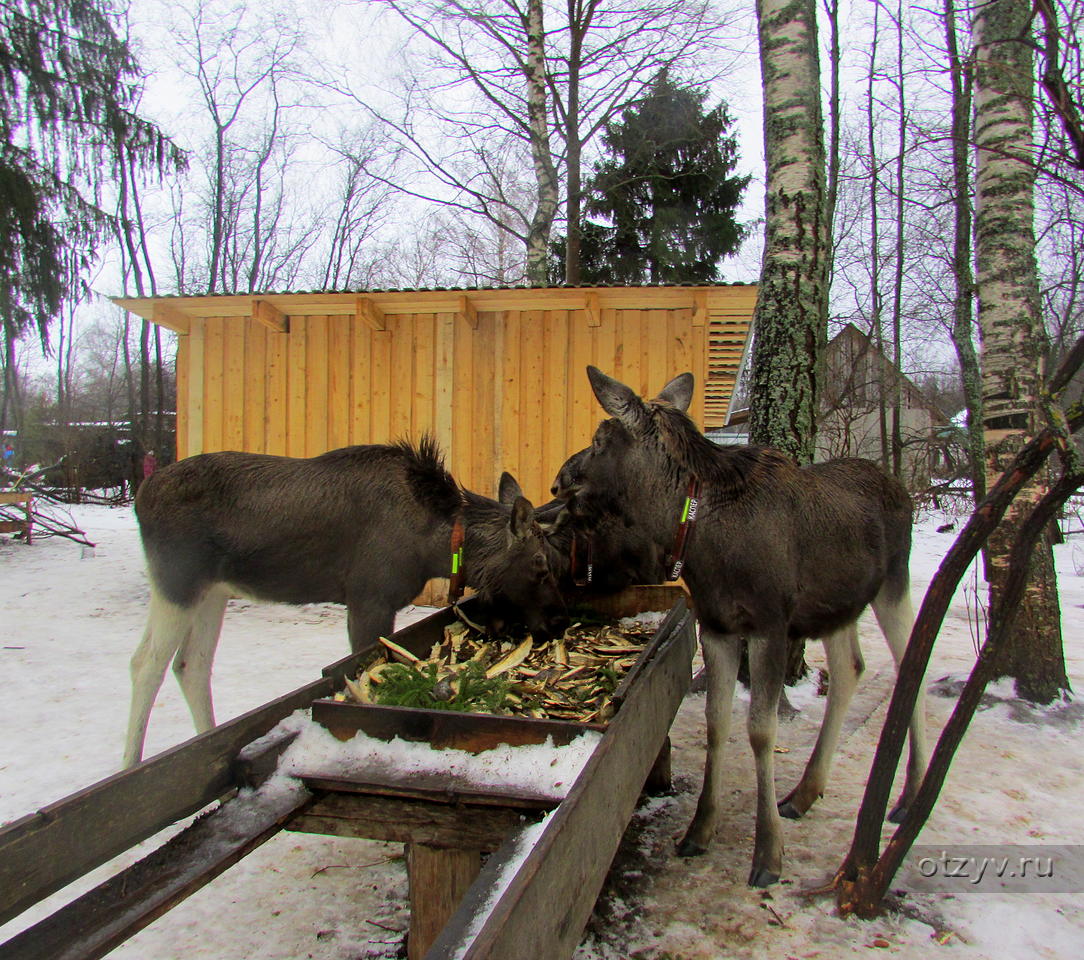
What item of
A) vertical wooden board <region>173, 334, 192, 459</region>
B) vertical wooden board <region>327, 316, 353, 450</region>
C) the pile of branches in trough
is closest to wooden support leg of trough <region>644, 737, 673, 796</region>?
vertical wooden board <region>327, 316, 353, 450</region>

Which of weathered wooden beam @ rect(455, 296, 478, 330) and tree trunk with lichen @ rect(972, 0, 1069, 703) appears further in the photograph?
weathered wooden beam @ rect(455, 296, 478, 330)

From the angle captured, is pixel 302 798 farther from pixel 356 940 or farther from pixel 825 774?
pixel 825 774

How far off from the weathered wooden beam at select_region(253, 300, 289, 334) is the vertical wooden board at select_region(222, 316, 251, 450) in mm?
370

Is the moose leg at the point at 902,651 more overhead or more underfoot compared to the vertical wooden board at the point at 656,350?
more underfoot

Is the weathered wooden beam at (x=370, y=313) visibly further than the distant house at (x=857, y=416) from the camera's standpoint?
No

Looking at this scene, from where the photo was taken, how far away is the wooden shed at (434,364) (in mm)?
7449

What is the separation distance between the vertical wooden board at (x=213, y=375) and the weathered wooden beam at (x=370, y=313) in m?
1.76

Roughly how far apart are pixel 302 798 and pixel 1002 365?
5100mm

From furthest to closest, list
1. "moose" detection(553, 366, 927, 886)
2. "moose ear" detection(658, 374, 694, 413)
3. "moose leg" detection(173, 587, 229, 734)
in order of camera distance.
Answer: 1. "moose leg" detection(173, 587, 229, 734)
2. "moose ear" detection(658, 374, 694, 413)
3. "moose" detection(553, 366, 927, 886)

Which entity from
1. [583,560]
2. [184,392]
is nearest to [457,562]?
[583,560]

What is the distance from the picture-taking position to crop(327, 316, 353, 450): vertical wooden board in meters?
8.10

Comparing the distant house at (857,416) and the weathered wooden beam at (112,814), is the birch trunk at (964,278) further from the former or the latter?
the weathered wooden beam at (112,814)

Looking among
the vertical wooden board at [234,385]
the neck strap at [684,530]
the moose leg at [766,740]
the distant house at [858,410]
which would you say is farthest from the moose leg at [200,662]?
the distant house at [858,410]

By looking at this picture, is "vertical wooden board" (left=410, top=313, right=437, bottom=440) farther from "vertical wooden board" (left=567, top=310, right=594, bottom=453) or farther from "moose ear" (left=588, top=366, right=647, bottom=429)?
"moose ear" (left=588, top=366, right=647, bottom=429)
